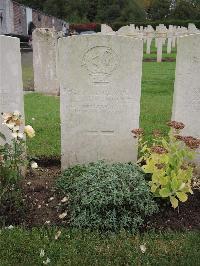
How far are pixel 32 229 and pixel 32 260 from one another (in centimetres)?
50

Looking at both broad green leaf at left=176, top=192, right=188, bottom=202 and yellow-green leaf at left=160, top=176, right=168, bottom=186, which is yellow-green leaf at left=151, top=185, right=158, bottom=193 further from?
broad green leaf at left=176, top=192, right=188, bottom=202

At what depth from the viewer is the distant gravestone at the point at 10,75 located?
187 inches

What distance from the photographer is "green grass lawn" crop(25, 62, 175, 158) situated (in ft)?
21.2

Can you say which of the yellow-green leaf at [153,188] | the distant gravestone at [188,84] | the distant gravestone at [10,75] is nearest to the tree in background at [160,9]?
the distant gravestone at [188,84]

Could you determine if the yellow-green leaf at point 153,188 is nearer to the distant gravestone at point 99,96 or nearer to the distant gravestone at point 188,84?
the distant gravestone at point 99,96

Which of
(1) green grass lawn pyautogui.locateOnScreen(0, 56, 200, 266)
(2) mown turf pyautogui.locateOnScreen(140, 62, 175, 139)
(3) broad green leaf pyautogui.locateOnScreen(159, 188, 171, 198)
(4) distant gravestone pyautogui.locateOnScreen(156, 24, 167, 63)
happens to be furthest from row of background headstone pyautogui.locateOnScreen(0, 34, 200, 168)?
(4) distant gravestone pyautogui.locateOnScreen(156, 24, 167, 63)

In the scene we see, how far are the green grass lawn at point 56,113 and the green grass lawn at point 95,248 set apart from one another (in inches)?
81.4

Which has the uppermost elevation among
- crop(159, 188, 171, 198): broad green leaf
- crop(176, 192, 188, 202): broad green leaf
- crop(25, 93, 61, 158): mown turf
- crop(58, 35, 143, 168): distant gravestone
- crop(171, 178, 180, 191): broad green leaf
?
crop(58, 35, 143, 168): distant gravestone

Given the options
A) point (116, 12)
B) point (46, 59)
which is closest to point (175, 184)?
point (46, 59)

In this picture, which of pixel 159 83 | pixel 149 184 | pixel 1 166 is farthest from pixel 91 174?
pixel 159 83

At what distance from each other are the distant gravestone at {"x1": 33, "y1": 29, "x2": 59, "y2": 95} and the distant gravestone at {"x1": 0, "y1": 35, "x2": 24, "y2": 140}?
21.4 feet

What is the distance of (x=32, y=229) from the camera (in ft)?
13.0

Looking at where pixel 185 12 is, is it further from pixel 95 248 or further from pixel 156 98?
pixel 95 248

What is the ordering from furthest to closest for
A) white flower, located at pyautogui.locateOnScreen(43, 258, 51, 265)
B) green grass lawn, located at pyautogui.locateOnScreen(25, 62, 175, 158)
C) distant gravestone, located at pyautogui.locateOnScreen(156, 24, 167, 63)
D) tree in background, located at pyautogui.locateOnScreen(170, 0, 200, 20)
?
tree in background, located at pyautogui.locateOnScreen(170, 0, 200, 20), distant gravestone, located at pyautogui.locateOnScreen(156, 24, 167, 63), green grass lawn, located at pyautogui.locateOnScreen(25, 62, 175, 158), white flower, located at pyautogui.locateOnScreen(43, 258, 51, 265)
